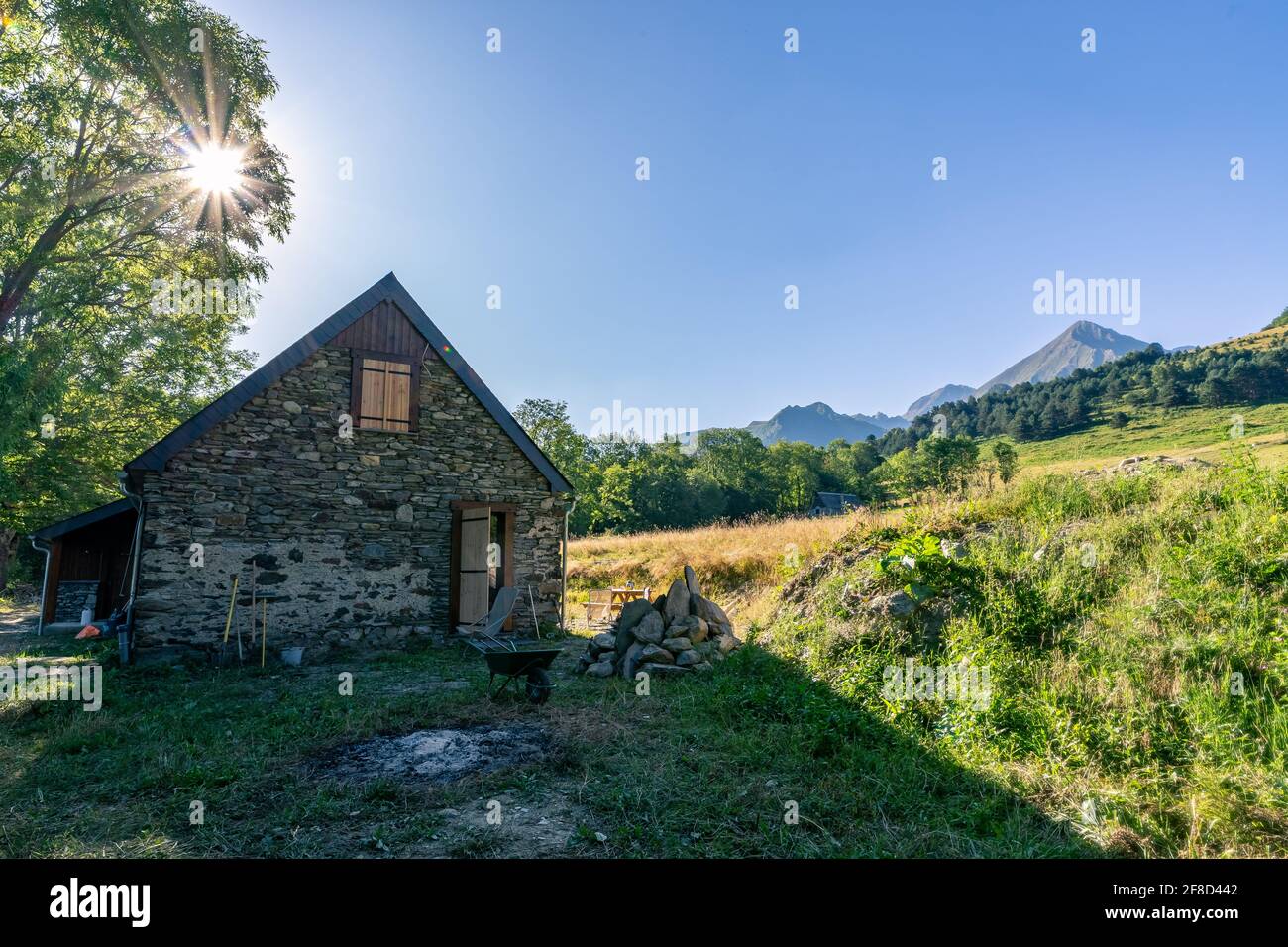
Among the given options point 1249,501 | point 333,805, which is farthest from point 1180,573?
point 333,805

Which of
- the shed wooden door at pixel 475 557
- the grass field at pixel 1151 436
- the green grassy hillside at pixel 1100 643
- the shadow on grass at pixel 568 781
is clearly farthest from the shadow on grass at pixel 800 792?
the grass field at pixel 1151 436

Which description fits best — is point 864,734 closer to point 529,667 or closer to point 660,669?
point 660,669

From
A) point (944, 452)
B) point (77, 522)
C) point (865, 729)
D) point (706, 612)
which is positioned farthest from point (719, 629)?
point (944, 452)

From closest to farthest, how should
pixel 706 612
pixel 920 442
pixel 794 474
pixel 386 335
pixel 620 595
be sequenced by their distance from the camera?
pixel 706 612 → pixel 386 335 → pixel 620 595 → pixel 920 442 → pixel 794 474

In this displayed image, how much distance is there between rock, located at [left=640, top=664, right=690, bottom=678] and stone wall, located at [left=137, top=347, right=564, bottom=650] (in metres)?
4.22

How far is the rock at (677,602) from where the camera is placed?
908 centimetres

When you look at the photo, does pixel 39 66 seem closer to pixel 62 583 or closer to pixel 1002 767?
pixel 62 583

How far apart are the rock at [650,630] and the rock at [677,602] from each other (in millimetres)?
265

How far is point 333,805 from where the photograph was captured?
163 inches

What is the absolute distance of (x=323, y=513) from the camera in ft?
32.6

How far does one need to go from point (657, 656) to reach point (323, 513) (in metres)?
6.00

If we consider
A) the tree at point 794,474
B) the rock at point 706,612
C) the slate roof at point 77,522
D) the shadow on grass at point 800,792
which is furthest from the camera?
the tree at point 794,474

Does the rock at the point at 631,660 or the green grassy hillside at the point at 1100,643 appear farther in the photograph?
the rock at the point at 631,660

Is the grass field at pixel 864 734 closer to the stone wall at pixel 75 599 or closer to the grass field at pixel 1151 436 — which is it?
the stone wall at pixel 75 599
